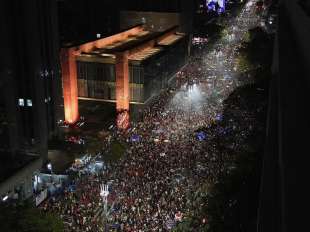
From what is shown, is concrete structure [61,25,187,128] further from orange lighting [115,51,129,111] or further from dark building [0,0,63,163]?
dark building [0,0,63,163]

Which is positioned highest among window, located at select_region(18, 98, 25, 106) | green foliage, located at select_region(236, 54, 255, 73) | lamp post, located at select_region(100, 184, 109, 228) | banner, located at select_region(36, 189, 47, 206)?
window, located at select_region(18, 98, 25, 106)

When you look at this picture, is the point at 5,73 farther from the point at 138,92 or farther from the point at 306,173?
the point at 306,173

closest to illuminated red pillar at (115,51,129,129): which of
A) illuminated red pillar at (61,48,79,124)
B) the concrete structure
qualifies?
the concrete structure

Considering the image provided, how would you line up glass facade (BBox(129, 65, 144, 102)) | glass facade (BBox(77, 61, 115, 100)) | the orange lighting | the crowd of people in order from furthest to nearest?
Result: glass facade (BBox(129, 65, 144, 102)), glass facade (BBox(77, 61, 115, 100)), the orange lighting, the crowd of people

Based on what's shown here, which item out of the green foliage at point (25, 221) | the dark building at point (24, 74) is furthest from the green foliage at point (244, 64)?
the green foliage at point (25, 221)

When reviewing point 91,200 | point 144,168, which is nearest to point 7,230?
point 91,200

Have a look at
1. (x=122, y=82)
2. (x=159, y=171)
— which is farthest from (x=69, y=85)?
(x=159, y=171)

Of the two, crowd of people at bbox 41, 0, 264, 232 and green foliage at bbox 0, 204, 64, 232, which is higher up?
green foliage at bbox 0, 204, 64, 232
